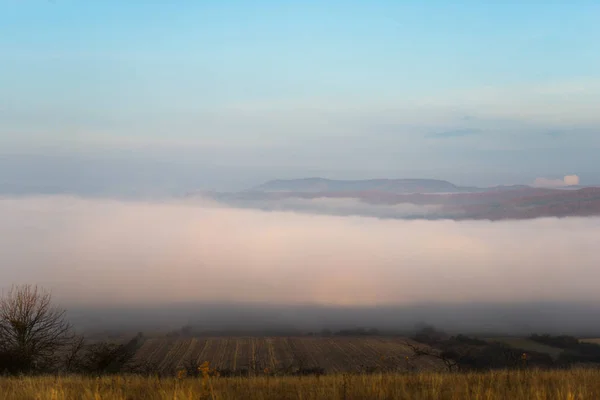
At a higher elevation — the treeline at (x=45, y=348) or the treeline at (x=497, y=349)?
the treeline at (x=45, y=348)

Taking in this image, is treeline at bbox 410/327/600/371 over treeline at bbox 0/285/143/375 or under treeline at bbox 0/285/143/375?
under

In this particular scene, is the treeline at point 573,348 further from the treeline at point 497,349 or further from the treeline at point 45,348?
the treeline at point 45,348

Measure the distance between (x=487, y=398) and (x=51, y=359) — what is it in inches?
1567

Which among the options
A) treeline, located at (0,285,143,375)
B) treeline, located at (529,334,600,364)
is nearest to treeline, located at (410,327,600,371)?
treeline, located at (529,334,600,364)

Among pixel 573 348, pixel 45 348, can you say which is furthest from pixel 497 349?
pixel 45 348

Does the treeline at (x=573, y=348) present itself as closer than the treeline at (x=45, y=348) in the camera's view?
No

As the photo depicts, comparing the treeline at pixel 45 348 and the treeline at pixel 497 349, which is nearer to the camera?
the treeline at pixel 45 348

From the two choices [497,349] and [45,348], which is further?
[497,349]

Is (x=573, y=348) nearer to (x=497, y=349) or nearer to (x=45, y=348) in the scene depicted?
(x=497, y=349)

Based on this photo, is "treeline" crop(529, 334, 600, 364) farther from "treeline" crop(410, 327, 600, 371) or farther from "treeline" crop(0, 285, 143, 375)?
"treeline" crop(0, 285, 143, 375)

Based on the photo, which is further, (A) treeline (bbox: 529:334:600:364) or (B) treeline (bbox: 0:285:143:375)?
(A) treeline (bbox: 529:334:600:364)

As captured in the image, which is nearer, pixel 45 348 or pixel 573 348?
pixel 45 348

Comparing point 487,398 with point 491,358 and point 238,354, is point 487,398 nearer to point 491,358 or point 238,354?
point 491,358

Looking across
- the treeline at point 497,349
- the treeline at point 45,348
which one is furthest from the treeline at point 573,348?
the treeline at point 45,348
